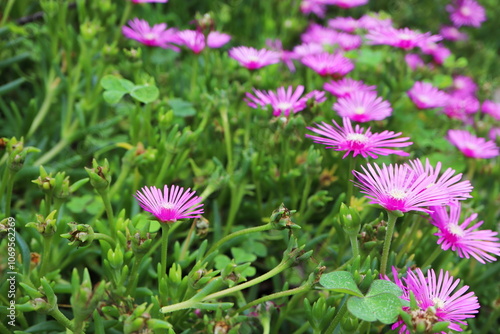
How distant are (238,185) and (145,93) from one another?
25cm

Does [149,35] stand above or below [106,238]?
above

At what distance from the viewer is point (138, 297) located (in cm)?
83

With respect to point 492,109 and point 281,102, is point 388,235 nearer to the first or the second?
point 281,102

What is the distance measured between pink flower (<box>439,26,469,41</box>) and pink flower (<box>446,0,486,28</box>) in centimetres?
3

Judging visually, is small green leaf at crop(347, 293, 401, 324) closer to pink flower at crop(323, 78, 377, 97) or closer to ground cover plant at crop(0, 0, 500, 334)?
ground cover plant at crop(0, 0, 500, 334)

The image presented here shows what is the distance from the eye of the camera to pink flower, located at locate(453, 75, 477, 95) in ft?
5.49

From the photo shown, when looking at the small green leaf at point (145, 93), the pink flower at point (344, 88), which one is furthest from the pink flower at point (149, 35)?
the pink flower at point (344, 88)

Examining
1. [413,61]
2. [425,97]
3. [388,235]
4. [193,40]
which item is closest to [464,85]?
[413,61]

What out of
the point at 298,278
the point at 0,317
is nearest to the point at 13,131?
the point at 0,317

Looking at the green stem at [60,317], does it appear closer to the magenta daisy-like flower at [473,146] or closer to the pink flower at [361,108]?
the pink flower at [361,108]

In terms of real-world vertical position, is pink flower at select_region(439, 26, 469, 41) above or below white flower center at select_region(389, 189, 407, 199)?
below

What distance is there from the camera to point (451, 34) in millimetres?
1985

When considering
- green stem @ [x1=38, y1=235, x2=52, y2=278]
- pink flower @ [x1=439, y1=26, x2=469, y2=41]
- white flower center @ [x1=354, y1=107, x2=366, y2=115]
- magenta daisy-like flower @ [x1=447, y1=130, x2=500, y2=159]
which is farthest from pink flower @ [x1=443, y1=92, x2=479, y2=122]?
green stem @ [x1=38, y1=235, x2=52, y2=278]

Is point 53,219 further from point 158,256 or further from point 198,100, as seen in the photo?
point 198,100
